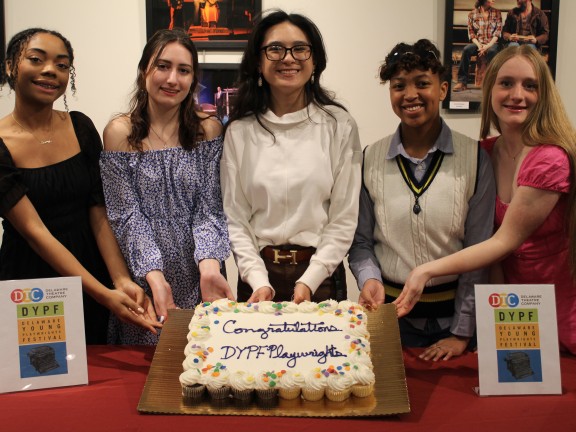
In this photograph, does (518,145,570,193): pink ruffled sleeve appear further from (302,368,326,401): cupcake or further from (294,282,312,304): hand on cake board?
(302,368,326,401): cupcake

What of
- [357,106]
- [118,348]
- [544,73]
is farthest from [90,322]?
[357,106]

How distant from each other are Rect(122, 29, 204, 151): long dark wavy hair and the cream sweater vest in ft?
2.05

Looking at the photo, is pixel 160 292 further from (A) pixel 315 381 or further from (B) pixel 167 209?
(A) pixel 315 381

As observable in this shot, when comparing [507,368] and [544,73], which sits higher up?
[544,73]

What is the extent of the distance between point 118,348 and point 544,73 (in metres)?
1.51

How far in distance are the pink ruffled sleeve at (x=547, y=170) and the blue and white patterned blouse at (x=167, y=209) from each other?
3.02 ft

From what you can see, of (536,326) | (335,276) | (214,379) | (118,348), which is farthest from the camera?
(335,276)

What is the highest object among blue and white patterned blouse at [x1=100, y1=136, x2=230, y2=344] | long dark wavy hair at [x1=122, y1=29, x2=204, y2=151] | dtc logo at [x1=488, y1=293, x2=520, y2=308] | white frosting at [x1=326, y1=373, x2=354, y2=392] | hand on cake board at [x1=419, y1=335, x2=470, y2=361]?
long dark wavy hair at [x1=122, y1=29, x2=204, y2=151]

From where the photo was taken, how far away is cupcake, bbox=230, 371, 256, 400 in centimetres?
132

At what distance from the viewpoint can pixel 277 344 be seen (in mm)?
1414

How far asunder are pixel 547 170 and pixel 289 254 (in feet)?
2.65

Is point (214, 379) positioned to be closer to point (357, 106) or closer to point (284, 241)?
point (284, 241)

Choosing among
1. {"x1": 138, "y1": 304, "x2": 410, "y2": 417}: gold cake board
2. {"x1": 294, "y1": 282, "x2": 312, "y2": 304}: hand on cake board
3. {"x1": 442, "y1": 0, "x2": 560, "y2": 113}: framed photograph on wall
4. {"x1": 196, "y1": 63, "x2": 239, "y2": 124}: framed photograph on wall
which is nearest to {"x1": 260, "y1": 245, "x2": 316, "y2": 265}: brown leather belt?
{"x1": 294, "y1": 282, "x2": 312, "y2": 304}: hand on cake board

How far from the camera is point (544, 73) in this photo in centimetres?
179
